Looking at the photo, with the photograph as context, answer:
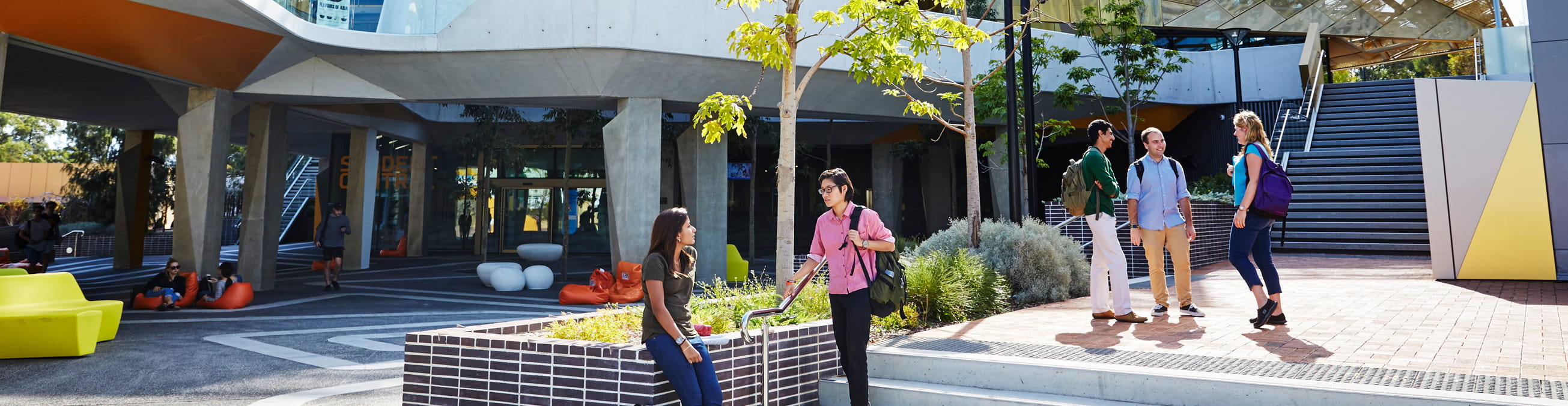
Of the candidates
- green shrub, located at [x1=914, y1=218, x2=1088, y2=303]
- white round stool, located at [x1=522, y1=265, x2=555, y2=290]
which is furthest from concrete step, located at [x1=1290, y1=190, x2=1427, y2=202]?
white round stool, located at [x1=522, y1=265, x2=555, y2=290]

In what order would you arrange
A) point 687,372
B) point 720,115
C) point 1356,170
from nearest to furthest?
point 687,372 < point 720,115 < point 1356,170

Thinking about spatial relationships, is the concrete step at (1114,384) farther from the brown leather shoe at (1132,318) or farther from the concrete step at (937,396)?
the brown leather shoe at (1132,318)

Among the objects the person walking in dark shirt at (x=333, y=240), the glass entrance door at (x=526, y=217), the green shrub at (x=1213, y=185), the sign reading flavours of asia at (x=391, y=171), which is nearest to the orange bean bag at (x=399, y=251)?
the sign reading flavours of asia at (x=391, y=171)

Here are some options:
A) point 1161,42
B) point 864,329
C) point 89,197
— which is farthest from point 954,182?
point 89,197

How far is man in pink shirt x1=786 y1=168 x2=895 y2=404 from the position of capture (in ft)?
13.0

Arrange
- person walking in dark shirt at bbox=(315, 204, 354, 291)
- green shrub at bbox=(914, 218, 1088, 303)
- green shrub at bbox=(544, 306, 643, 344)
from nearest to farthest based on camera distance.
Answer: green shrub at bbox=(544, 306, 643, 344)
green shrub at bbox=(914, 218, 1088, 303)
person walking in dark shirt at bbox=(315, 204, 354, 291)

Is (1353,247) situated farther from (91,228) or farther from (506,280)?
(91,228)

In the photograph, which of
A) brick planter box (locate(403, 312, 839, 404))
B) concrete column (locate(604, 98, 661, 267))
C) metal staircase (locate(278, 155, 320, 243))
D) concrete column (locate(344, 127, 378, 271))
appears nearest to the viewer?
brick planter box (locate(403, 312, 839, 404))

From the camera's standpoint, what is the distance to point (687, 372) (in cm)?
372

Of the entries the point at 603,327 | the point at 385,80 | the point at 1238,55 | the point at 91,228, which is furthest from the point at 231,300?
the point at 1238,55

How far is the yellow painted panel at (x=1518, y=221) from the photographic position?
8.34 m

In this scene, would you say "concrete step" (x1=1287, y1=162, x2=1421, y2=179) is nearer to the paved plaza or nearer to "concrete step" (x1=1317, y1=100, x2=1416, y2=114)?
"concrete step" (x1=1317, y1=100, x2=1416, y2=114)

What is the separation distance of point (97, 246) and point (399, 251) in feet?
33.1

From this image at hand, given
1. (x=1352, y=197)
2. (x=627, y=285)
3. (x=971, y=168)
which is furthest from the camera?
(x=1352, y=197)
